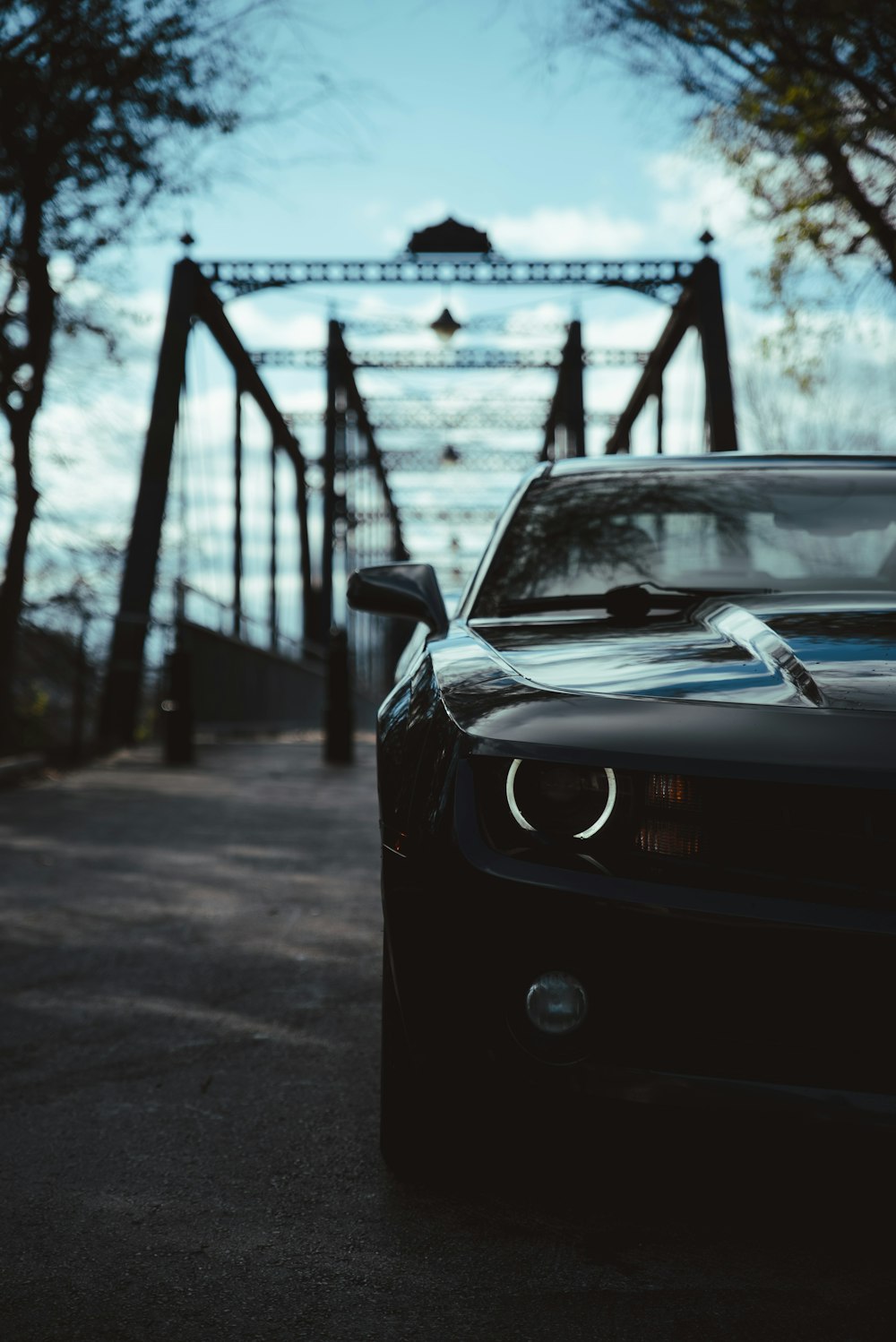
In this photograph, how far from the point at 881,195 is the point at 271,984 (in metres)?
10.3

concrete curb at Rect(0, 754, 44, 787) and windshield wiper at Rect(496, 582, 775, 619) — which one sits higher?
windshield wiper at Rect(496, 582, 775, 619)

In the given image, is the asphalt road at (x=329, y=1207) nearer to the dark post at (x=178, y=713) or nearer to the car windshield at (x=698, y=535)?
the car windshield at (x=698, y=535)

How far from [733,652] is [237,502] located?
22513mm

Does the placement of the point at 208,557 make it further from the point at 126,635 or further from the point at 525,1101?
the point at 525,1101

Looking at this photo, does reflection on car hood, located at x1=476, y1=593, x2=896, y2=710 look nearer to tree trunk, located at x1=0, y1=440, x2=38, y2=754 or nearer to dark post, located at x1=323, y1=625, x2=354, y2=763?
tree trunk, located at x1=0, y1=440, x2=38, y2=754

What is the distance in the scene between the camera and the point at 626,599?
3.01 m

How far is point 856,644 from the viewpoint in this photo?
2.34 metres

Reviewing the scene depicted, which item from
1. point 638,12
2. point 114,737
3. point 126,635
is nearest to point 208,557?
point 126,635

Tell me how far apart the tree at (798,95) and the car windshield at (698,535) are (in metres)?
7.05

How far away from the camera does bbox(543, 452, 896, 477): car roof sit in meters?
3.71

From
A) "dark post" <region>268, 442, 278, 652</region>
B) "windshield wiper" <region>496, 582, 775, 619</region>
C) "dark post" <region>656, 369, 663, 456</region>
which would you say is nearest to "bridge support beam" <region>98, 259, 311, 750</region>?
"dark post" <region>268, 442, 278, 652</region>

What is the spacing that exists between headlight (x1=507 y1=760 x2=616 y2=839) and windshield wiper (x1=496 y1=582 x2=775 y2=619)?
3.10 ft

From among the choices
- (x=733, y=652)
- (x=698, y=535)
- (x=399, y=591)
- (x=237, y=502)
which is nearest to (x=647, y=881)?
(x=733, y=652)

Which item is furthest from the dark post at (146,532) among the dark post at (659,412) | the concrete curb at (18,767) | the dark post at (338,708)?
the dark post at (659,412)
